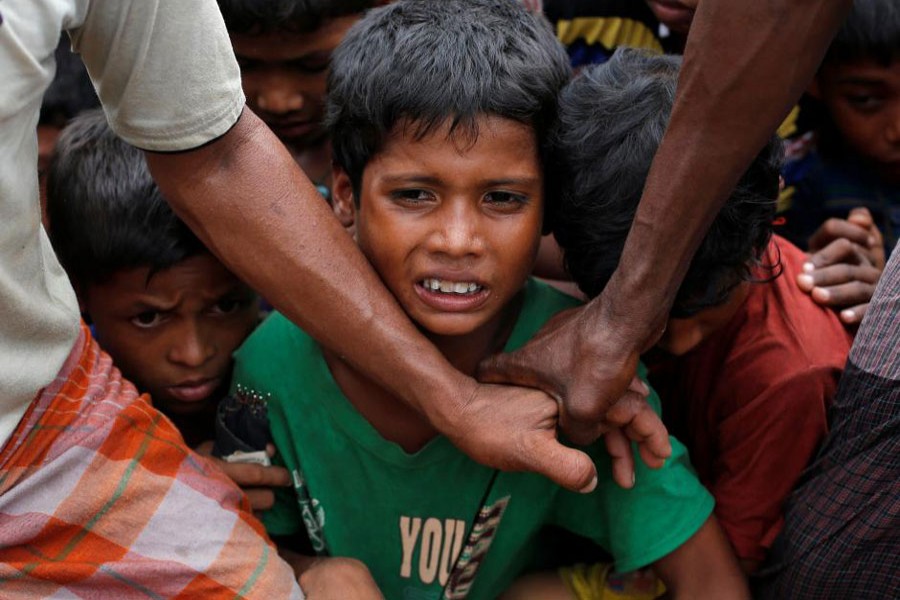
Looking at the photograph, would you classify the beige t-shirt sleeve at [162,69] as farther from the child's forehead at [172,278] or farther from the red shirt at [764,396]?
the red shirt at [764,396]

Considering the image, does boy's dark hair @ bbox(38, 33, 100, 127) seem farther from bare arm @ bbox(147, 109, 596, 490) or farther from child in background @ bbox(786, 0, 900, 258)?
child in background @ bbox(786, 0, 900, 258)

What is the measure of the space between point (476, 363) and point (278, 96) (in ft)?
3.41

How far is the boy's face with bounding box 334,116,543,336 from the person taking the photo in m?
1.85

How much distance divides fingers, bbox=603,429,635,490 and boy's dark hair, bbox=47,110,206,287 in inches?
39.6

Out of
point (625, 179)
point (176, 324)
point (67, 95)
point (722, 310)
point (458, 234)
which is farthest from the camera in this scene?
point (67, 95)

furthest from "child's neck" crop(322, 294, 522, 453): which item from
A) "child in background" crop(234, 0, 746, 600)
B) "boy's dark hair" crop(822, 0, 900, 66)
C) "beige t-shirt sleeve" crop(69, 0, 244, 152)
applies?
"boy's dark hair" crop(822, 0, 900, 66)

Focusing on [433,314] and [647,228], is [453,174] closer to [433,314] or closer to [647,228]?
[433,314]

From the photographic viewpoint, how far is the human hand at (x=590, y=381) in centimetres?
174

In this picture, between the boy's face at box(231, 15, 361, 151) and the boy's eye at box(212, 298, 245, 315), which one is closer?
the boy's eye at box(212, 298, 245, 315)

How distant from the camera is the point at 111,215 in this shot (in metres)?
2.29

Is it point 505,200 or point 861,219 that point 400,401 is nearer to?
point 505,200

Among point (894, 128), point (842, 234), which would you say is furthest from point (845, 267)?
point (894, 128)

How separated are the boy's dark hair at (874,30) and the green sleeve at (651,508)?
1116 millimetres

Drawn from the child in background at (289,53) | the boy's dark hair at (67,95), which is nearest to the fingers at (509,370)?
the child in background at (289,53)
